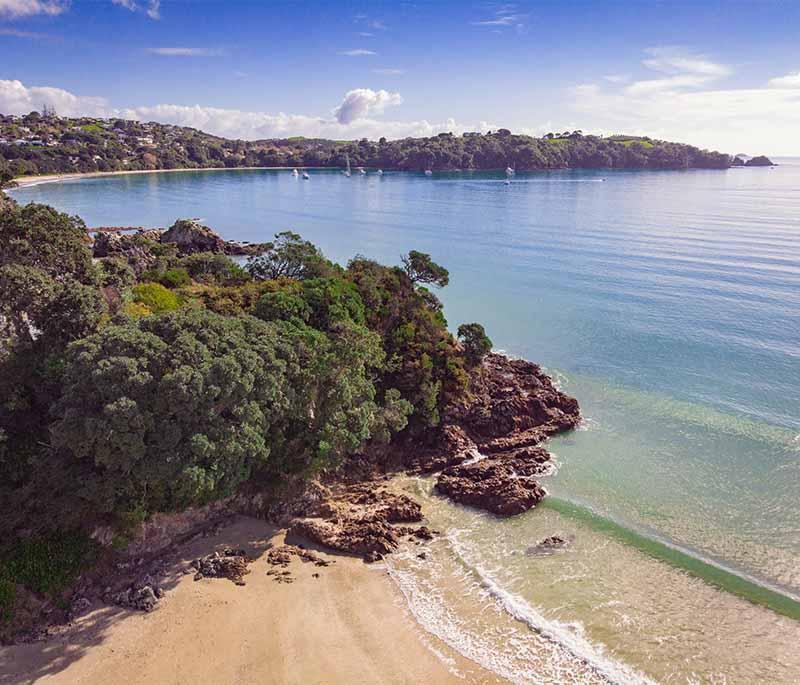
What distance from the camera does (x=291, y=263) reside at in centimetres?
4672

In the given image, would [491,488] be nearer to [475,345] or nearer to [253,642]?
[475,345]

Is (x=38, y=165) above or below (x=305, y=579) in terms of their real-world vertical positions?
above

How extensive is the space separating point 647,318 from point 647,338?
5.24 m

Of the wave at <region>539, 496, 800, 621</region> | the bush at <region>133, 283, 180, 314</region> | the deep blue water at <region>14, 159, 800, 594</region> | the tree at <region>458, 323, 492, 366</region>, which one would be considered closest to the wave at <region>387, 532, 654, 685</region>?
the wave at <region>539, 496, 800, 621</region>

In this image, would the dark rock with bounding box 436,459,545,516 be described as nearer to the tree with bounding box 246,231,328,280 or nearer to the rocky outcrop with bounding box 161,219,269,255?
the tree with bounding box 246,231,328,280

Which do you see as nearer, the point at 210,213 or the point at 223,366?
the point at 223,366

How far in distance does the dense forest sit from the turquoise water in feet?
29.3

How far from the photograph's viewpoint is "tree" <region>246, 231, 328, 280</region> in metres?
43.2

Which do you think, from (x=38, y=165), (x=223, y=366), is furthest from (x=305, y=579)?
(x=38, y=165)

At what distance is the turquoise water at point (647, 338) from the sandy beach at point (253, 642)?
544cm

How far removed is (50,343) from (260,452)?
11.7 m

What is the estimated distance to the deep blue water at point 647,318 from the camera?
2790 cm

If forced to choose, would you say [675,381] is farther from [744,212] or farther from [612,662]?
[744,212]

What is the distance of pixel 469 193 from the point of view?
15025cm
